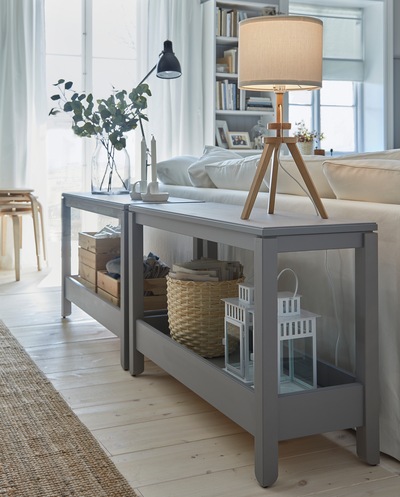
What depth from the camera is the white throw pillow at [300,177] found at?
2.31 m

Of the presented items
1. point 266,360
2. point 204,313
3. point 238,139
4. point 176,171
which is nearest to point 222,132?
point 238,139

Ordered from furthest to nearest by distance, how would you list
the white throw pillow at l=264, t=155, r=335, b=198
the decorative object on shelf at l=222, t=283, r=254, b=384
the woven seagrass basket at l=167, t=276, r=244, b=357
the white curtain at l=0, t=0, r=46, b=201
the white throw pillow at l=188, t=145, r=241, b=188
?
1. the white curtain at l=0, t=0, r=46, b=201
2. the white throw pillow at l=188, t=145, r=241, b=188
3. the woven seagrass basket at l=167, t=276, r=244, b=357
4. the white throw pillow at l=264, t=155, r=335, b=198
5. the decorative object on shelf at l=222, t=283, r=254, b=384

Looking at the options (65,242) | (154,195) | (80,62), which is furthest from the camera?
(80,62)

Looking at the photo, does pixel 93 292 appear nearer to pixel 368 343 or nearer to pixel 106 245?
pixel 106 245

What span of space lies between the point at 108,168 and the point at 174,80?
2.65m

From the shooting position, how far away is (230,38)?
5883 millimetres

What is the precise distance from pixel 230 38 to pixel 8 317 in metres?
3.27

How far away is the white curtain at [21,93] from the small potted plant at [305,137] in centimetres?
229

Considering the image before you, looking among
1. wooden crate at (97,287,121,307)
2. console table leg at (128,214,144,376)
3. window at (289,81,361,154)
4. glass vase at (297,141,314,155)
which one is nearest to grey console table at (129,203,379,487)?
console table leg at (128,214,144,376)

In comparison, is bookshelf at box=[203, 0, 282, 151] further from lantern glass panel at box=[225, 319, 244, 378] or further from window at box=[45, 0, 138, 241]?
lantern glass panel at box=[225, 319, 244, 378]

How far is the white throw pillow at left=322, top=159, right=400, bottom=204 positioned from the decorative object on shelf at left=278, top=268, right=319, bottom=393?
35 centimetres

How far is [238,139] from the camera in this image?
603cm

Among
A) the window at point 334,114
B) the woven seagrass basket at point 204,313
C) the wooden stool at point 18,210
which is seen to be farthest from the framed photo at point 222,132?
the woven seagrass basket at point 204,313

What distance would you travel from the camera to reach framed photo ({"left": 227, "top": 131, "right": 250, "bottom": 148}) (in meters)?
6.00
